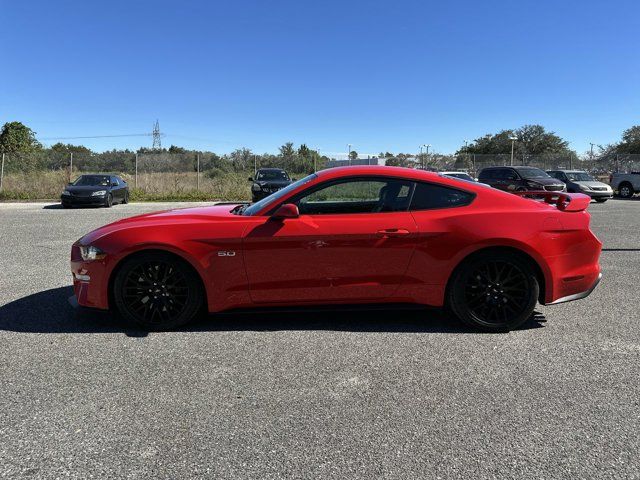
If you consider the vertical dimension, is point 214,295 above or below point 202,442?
above

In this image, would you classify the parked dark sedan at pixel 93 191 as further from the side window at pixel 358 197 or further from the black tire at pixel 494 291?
Answer: the black tire at pixel 494 291

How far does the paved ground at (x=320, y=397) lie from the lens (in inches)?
94.0

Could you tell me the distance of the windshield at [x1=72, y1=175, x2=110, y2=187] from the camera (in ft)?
59.1

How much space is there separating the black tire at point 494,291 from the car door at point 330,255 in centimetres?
55

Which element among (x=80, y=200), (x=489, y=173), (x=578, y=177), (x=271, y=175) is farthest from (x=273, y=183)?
(x=578, y=177)

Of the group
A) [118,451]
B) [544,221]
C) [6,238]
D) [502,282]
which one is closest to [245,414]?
[118,451]

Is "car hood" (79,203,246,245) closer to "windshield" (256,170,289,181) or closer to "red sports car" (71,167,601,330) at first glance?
"red sports car" (71,167,601,330)

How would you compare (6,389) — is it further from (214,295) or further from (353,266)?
(353,266)

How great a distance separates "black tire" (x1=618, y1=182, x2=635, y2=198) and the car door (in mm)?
26516

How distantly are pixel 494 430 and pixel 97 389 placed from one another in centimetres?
247

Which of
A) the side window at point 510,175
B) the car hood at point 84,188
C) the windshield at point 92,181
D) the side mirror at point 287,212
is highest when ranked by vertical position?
the side window at point 510,175

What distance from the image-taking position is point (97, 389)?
3.14 m

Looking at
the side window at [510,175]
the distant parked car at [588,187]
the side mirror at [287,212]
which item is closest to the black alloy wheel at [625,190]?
the distant parked car at [588,187]

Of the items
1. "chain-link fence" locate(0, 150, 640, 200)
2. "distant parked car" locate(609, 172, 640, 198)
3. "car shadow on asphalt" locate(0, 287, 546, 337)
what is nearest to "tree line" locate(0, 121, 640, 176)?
"chain-link fence" locate(0, 150, 640, 200)
